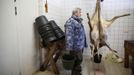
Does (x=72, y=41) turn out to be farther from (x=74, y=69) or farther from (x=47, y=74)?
(x=47, y=74)

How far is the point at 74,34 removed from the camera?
3.21m

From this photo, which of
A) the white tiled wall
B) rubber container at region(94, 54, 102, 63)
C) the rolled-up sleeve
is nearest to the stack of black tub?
the rolled-up sleeve

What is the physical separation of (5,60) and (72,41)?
1.21 metres

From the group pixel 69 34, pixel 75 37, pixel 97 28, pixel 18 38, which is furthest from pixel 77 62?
pixel 18 38

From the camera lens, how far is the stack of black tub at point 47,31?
11.3ft

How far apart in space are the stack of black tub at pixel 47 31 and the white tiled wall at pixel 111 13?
0.51m

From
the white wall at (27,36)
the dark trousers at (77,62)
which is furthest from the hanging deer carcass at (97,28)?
the white wall at (27,36)

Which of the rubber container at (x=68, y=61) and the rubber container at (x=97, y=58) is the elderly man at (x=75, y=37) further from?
the rubber container at (x=97, y=58)

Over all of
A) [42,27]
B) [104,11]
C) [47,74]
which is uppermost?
[104,11]

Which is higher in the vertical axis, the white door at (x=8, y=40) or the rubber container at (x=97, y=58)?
the white door at (x=8, y=40)

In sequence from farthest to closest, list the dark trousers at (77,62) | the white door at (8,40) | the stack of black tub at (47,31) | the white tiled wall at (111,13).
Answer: the white tiled wall at (111,13) → the stack of black tub at (47,31) → the dark trousers at (77,62) → the white door at (8,40)

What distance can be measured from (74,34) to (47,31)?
0.60m

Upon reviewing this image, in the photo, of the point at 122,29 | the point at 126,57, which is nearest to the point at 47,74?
the point at 126,57

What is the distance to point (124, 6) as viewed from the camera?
402 cm
